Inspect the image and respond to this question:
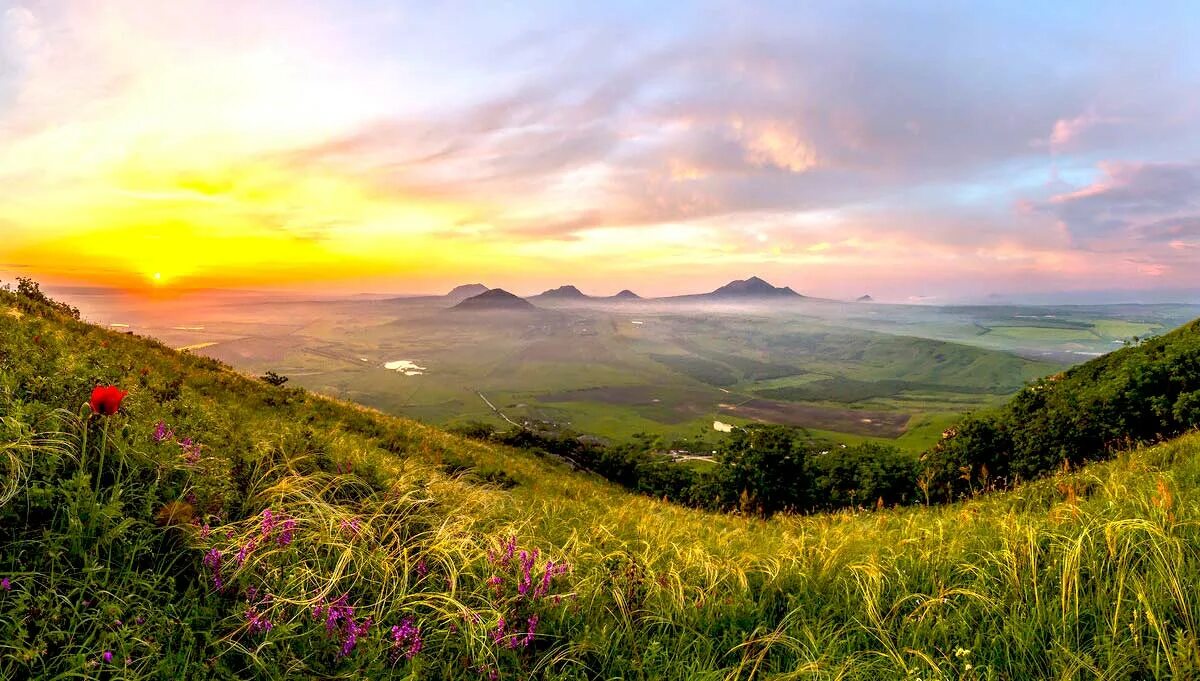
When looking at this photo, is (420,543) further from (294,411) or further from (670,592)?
(294,411)

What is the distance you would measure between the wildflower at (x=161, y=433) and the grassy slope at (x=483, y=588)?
152mm

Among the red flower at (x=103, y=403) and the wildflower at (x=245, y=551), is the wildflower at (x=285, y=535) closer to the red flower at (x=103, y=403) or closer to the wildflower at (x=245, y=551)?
the wildflower at (x=245, y=551)

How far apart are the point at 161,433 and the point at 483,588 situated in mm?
3364

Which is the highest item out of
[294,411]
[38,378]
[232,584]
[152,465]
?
[38,378]

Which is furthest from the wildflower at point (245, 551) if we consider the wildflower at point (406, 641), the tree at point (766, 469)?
the tree at point (766, 469)

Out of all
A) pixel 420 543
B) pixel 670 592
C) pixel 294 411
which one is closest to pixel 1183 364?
pixel 670 592

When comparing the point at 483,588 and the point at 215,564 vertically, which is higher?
the point at 215,564

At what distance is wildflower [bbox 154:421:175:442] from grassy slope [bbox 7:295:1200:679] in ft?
0.50

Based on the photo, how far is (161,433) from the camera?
4621 millimetres

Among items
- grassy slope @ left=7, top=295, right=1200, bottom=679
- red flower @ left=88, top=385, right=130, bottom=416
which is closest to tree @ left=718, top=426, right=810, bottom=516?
grassy slope @ left=7, top=295, right=1200, bottom=679

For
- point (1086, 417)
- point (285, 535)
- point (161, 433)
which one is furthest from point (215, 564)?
point (1086, 417)

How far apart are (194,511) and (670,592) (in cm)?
409

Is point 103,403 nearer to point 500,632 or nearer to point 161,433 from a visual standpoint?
point 161,433

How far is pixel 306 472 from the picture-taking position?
5.71m
